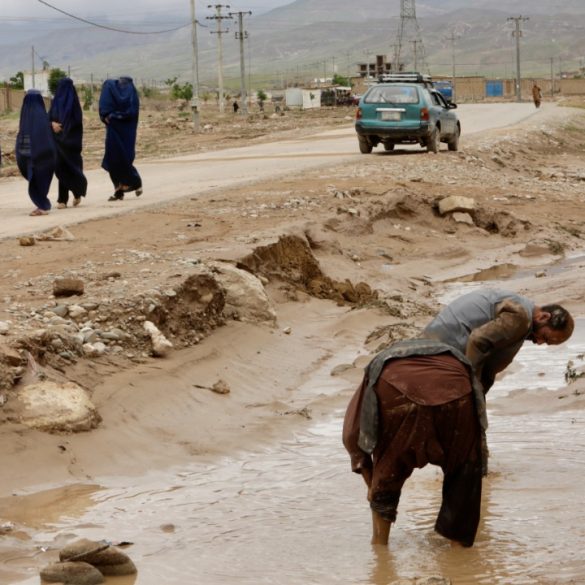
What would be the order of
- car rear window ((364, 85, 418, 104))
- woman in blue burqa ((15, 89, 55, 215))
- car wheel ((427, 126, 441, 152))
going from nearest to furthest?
woman in blue burqa ((15, 89, 55, 215)), car wheel ((427, 126, 441, 152)), car rear window ((364, 85, 418, 104))

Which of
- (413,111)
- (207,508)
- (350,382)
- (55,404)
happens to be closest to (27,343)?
(55,404)

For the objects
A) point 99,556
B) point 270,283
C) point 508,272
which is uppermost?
point 270,283

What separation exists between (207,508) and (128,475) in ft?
2.16

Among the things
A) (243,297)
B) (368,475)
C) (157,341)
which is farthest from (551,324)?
(243,297)

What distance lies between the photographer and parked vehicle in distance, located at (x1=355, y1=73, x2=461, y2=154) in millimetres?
24219

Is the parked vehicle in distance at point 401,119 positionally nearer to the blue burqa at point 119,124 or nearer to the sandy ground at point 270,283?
the sandy ground at point 270,283

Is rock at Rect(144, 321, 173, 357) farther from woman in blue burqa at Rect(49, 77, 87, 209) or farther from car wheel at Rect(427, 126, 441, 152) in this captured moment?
car wheel at Rect(427, 126, 441, 152)

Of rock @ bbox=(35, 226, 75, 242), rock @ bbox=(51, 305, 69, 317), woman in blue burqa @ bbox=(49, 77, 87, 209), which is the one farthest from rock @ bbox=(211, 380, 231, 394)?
woman in blue burqa @ bbox=(49, 77, 87, 209)

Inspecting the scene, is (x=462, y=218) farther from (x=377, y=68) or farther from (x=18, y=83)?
(x=377, y=68)

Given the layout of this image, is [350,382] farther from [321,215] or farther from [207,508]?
[321,215]

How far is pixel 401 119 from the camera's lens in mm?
24312

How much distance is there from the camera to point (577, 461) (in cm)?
758

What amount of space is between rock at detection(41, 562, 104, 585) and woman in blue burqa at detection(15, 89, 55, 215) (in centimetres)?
1014

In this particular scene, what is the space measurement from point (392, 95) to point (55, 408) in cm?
1794
